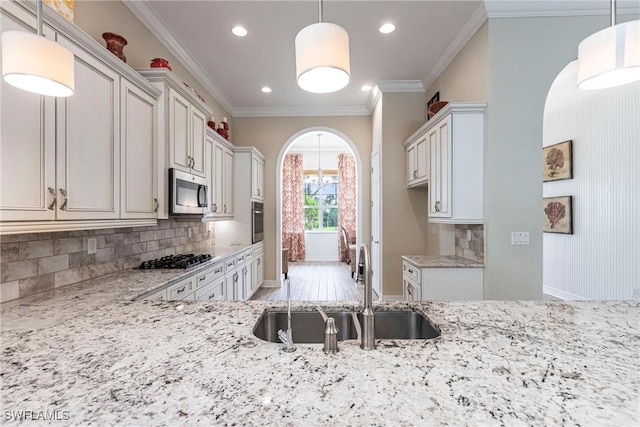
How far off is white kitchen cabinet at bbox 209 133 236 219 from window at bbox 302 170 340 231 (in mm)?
4199

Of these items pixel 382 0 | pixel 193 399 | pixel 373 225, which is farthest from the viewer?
pixel 373 225

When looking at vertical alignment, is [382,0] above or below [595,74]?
above

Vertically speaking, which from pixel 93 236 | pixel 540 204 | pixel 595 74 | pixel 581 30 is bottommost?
pixel 93 236

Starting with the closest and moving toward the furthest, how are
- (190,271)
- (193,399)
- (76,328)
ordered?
1. (193,399)
2. (76,328)
3. (190,271)

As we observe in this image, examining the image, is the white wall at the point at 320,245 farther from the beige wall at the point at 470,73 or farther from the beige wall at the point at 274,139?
the beige wall at the point at 470,73

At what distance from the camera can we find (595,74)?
1337 mm

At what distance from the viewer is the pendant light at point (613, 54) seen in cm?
123

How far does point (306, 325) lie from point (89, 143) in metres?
1.58

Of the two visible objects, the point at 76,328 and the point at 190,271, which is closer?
the point at 76,328

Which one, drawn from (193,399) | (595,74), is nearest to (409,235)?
(595,74)

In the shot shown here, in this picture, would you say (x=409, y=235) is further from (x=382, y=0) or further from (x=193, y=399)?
(x=193, y=399)

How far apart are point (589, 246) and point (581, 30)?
2795 mm

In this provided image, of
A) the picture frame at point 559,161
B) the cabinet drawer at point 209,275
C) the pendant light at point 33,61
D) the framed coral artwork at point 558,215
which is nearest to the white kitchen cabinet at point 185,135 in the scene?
the cabinet drawer at point 209,275

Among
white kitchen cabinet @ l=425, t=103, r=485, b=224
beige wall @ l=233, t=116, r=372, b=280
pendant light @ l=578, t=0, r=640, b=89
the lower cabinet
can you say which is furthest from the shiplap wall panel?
beige wall @ l=233, t=116, r=372, b=280
